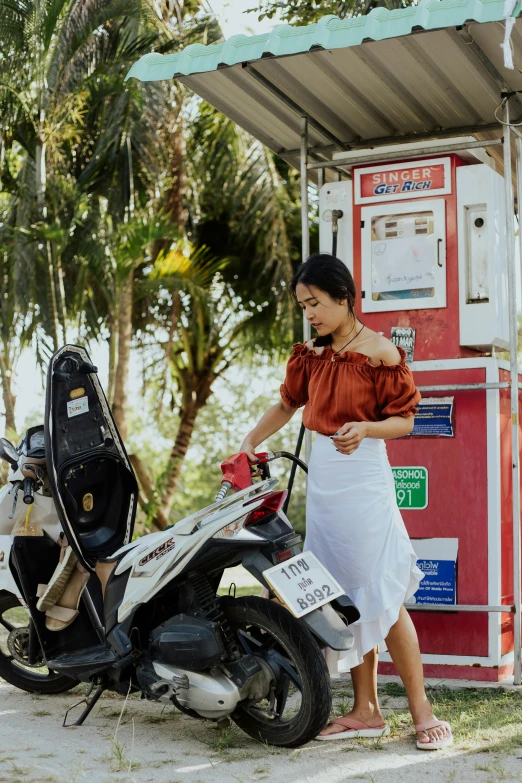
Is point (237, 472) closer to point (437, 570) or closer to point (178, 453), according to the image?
point (437, 570)

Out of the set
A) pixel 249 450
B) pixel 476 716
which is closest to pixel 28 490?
pixel 249 450

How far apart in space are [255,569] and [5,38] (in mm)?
9524

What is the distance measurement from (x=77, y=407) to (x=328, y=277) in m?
1.40

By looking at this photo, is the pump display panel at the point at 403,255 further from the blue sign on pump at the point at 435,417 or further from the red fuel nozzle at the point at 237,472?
the red fuel nozzle at the point at 237,472

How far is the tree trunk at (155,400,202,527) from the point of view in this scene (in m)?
15.8

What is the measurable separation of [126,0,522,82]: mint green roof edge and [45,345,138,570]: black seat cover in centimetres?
164

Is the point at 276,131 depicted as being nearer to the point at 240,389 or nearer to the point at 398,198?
the point at 398,198

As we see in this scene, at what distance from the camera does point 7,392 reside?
14.7m

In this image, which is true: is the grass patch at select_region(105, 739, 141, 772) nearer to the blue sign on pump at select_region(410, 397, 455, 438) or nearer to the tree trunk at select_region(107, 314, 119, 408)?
the blue sign on pump at select_region(410, 397, 455, 438)

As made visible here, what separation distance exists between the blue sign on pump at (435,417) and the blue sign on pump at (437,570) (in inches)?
23.3

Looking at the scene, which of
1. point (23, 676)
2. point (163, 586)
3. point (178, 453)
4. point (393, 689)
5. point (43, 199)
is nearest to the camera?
point (163, 586)

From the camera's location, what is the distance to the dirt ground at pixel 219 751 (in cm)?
355

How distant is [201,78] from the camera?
214 inches

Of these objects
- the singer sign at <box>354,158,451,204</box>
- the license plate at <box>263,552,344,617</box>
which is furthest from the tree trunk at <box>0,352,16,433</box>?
the license plate at <box>263,552,344,617</box>
